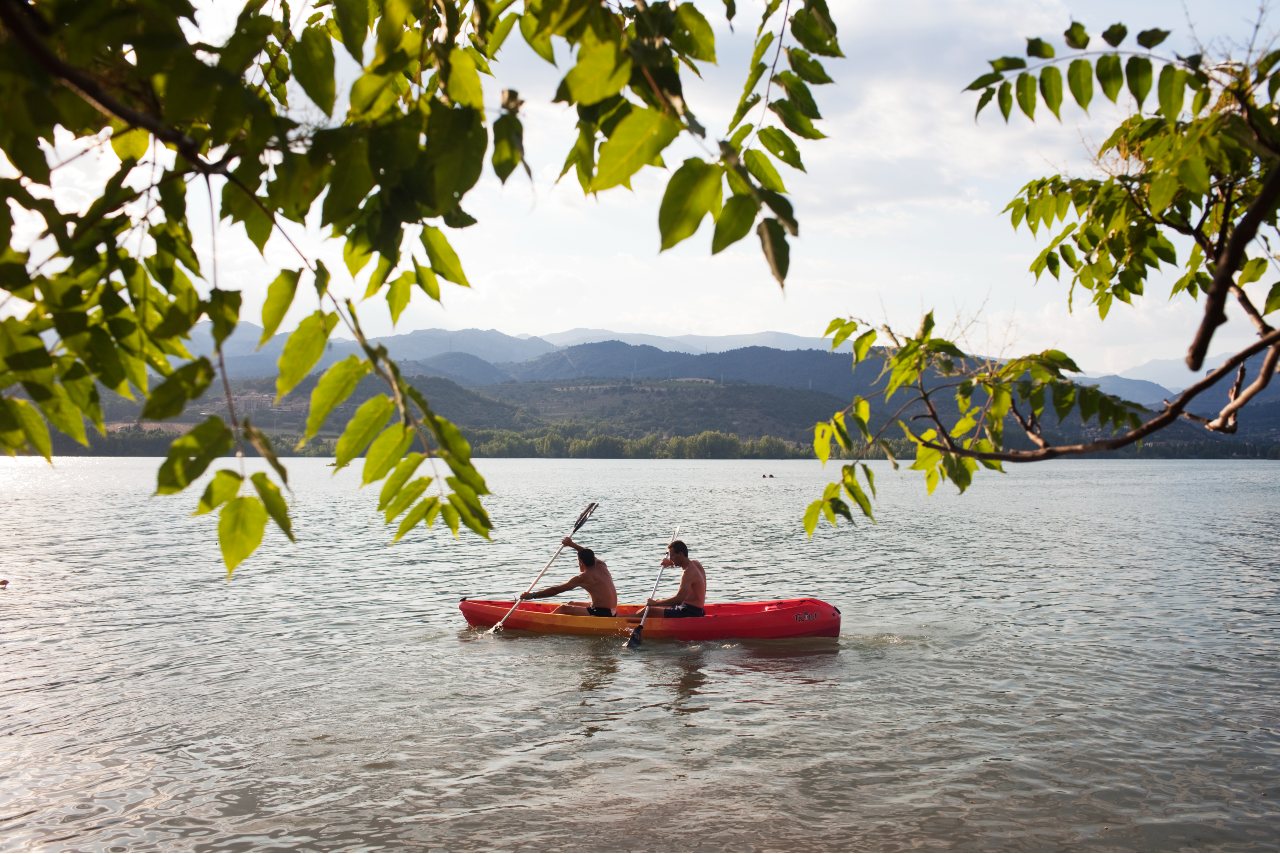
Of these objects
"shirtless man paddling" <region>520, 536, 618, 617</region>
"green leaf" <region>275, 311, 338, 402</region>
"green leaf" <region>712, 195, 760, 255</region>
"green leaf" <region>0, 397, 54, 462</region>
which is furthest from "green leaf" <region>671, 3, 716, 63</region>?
"shirtless man paddling" <region>520, 536, 618, 617</region>

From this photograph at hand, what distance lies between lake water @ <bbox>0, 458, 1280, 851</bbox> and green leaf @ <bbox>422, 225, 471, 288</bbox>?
1095 centimetres

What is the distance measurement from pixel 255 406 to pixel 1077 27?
206 meters

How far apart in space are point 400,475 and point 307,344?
0.46 metres

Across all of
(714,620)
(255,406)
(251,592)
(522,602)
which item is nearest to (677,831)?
(714,620)

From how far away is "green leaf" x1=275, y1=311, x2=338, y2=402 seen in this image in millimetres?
2055

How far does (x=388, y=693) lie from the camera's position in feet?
63.9

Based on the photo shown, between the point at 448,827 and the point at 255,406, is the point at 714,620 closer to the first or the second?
the point at 448,827

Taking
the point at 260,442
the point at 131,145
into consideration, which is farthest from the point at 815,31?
the point at 131,145

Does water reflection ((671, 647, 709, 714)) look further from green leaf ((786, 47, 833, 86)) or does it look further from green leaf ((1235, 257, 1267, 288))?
green leaf ((786, 47, 833, 86))

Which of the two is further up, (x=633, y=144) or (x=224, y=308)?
(x=633, y=144)

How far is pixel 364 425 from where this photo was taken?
2.24 metres

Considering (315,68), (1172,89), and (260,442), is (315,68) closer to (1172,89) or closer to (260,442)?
(260,442)

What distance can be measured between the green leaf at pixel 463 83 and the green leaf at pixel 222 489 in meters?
0.96

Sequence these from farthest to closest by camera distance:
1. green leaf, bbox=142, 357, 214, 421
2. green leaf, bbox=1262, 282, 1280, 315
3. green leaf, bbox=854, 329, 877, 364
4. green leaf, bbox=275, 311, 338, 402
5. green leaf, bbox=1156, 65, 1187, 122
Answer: green leaf, bbox=854, 329, 877, 364 → green leaf, bbox=1262, 282, 1280, 315 → green leaf, bbox=1156, 65, 1187, 122 → green leaf, bbox=275, 311, 338, 402 → green leaf, bbox=142, 357, 214, 421
